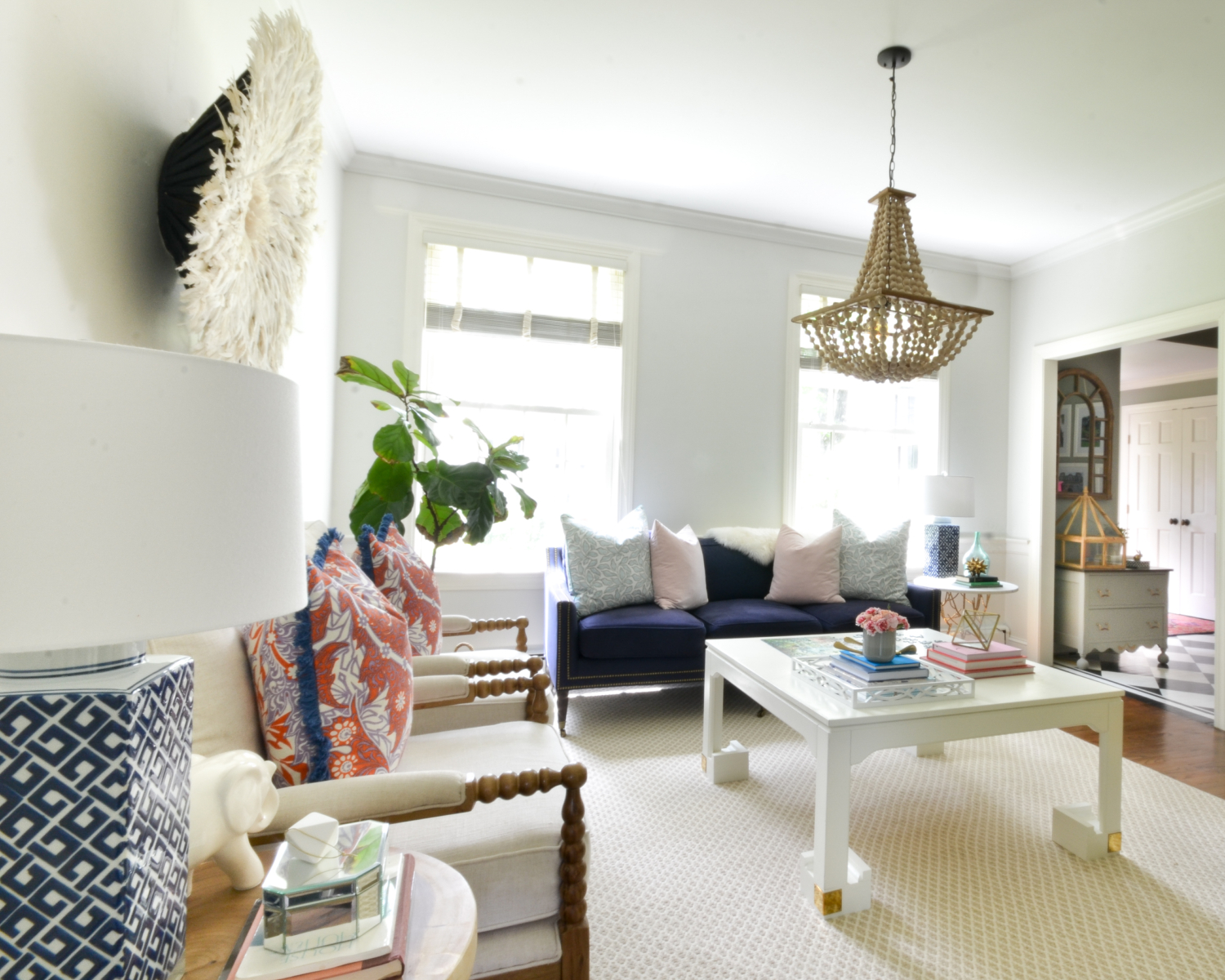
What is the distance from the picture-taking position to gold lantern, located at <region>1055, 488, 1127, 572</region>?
458cm

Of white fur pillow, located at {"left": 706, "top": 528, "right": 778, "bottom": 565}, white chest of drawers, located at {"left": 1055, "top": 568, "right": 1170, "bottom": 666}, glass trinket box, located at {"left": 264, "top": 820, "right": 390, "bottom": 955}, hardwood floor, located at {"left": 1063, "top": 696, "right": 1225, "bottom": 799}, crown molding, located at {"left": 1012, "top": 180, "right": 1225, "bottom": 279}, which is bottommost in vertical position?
hardwood floor, located at {"left": 1063, "top": 696, "right": 1225, "bottom": 799}

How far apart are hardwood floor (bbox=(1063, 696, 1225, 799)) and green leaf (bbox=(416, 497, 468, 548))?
274 centimetres

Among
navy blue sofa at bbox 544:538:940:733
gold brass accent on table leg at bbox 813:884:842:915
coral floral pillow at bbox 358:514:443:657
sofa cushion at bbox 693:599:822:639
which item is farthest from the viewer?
sofa cushion at bbox 693:599:822:639

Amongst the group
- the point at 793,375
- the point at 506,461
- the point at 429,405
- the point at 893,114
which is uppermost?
the point at 893,114

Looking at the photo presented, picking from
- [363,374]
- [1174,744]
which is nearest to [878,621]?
[363,374]

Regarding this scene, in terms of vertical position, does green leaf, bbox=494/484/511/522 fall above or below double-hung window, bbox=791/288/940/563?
below

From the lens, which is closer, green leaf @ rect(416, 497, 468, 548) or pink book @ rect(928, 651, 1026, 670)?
pink book @ rect(928, 651, 1026, 670)

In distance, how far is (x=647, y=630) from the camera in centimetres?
312

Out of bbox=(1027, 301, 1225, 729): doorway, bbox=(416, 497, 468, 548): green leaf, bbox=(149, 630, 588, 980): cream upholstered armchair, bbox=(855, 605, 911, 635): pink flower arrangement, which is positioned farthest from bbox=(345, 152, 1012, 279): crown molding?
bbox=(149, 630, 588, 980): cream upholstered armchair

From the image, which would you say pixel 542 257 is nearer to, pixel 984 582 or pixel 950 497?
pixel 950 497

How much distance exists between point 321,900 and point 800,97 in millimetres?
3301

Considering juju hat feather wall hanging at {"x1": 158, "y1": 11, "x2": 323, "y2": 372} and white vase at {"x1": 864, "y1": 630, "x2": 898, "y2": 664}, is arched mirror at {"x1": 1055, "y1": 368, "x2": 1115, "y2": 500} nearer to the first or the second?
white vase at {"x1": 864, "y1": 630, "x2": 898, "y2": 664}

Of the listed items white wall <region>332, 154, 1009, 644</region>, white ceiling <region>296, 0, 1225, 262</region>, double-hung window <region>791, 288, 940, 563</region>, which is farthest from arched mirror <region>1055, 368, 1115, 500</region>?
white wall <region>332, 154, 1009, 644</region>

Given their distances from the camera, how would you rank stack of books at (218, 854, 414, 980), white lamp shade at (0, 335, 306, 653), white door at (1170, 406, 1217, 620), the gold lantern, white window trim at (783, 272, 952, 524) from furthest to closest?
white door at (1170, 406, 1217, 620) → the gold lantern → white window trim at (783, 272, 952, 524) → stack of books at (218, 854, 414, 980) → white lamp shade at (0, 335, 306, 653)
